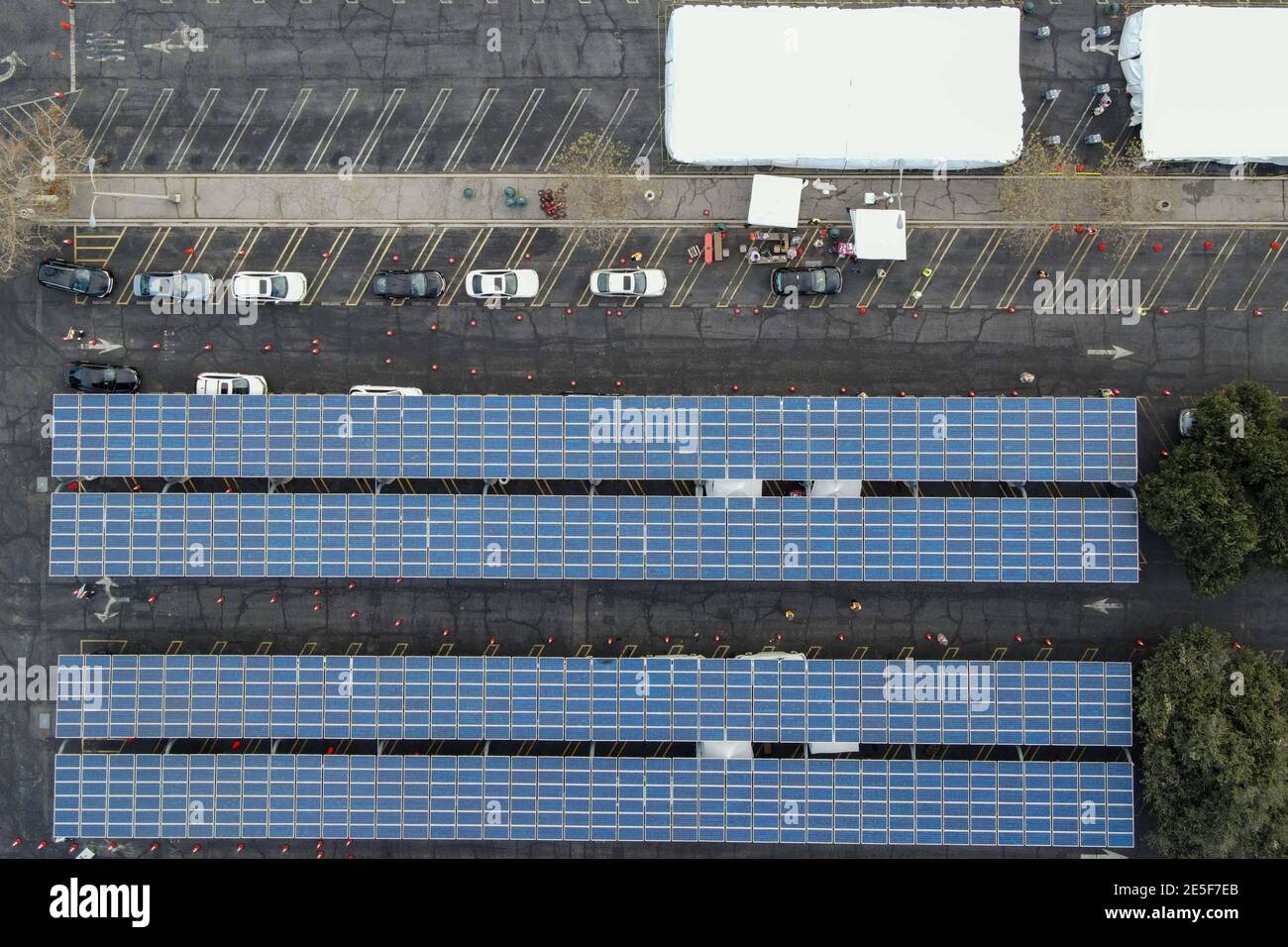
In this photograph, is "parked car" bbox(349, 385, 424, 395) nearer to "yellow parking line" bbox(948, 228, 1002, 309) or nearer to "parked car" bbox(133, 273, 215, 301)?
"parked car" bbox(133, 273, 215, 301)

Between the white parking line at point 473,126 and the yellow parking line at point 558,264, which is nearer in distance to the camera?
the yellow parking line at point 558,264

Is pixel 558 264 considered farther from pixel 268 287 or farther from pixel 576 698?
pixel 576 698

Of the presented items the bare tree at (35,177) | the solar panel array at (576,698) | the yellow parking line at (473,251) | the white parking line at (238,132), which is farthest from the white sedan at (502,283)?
the bare tree at (35,177)

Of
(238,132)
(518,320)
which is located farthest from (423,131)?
(518,320)

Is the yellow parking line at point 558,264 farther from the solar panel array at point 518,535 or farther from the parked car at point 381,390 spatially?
the solar panel array at point 518,535

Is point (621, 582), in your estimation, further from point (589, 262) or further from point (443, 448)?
point (589, 262)
